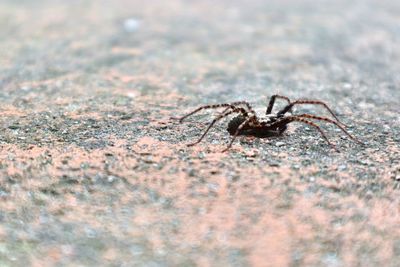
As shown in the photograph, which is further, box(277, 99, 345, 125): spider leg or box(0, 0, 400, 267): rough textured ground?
box(277, 99, 345, 125): spider leg

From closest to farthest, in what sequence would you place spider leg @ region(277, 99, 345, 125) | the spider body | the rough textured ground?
the rough textured ground, the spider body, spider leg @ region(277, 99, 345, 125)

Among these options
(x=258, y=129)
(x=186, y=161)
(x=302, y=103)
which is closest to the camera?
(x=186, y=161)

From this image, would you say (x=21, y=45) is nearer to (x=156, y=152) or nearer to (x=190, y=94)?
(x=190, y=94)

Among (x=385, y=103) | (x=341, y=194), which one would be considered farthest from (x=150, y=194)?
(x=385, y=103)

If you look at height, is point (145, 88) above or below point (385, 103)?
above

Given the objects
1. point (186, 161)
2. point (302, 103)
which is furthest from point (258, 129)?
point (186, 161)

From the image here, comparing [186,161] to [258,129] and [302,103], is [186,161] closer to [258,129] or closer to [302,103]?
[258,129]

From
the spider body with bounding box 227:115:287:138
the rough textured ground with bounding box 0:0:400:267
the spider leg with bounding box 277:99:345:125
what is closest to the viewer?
the rough textured ground with bounding box 0:0:400:267

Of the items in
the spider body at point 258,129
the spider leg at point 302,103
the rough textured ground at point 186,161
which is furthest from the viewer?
the spider leg at point 302,103
